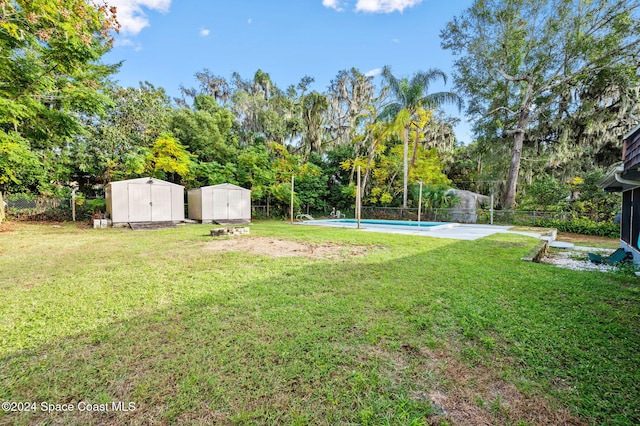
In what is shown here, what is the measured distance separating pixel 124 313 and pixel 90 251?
416cm

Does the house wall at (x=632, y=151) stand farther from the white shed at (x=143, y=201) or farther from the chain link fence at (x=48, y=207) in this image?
the chain link fence at (x=48, y=207)

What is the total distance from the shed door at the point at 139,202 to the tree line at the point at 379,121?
5.09 feet

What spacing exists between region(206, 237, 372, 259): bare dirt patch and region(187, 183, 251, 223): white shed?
6.18 metres

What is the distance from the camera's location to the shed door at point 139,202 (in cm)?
1063

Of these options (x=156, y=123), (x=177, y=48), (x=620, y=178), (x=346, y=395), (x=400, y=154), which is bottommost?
(x=346, y=395)

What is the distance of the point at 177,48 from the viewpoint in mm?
15367

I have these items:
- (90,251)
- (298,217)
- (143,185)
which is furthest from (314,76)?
(90,251)

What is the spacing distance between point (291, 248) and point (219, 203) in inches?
318

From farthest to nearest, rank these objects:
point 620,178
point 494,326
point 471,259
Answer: point 471,259, point 620,178, point 494,326

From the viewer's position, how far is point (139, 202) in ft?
35.5

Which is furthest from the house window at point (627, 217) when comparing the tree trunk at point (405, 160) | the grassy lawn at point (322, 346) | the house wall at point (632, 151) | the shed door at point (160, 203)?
the shed door at point (160, 203)

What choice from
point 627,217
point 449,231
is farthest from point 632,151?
point 449,231

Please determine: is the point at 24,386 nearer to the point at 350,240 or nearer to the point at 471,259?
the point at 471,259

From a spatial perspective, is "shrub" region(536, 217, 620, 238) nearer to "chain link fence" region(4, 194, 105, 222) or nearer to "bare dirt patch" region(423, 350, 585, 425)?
"bare dirt patch" region(423, 350, 585, 425)
